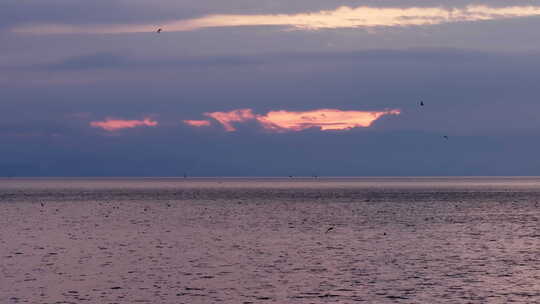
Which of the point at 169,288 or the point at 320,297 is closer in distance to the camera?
the point at 320,297

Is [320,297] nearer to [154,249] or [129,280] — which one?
[129,280]

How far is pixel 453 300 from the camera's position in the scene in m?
47.8

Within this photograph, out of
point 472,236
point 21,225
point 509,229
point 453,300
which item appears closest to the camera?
point 453,300

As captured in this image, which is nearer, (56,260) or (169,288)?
Answer: (169,288)

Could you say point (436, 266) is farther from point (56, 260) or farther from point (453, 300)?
point (56, 260)

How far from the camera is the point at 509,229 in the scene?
103 meters

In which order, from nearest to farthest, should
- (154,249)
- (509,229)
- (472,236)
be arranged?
1. (154,249)
2. (472,236)
3. (509,229)

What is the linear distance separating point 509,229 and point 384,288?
55.7 metres

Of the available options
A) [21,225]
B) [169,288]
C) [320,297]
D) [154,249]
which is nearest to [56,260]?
[154,249]

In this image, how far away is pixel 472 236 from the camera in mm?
92625

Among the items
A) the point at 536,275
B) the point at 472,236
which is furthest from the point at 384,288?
the point at 472,236

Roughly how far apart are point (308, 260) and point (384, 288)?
15492 millimetres

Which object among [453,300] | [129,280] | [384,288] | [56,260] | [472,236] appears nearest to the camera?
[453,300]

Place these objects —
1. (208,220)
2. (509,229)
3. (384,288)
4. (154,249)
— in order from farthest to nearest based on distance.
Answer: (208,220)
(509,229)
(154,249)
(384,288)
